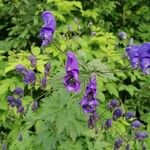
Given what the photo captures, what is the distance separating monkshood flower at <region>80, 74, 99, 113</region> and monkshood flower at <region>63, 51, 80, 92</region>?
56 mm

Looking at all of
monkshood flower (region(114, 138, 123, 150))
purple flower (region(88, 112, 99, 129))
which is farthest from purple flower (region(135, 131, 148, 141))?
purple flower (region(88, 112, 99, 129))

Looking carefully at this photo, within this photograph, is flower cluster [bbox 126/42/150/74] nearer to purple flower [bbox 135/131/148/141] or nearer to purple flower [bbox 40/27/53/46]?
purple flower [bbox 40/27/53/46]

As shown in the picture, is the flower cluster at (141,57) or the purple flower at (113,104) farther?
the purple flower at (113,104)

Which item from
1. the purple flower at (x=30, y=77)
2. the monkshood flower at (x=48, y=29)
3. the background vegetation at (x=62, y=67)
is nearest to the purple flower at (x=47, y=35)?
the monkshood flower at (x=48, y=29)

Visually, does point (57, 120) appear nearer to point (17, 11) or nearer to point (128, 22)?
point (17, 11)

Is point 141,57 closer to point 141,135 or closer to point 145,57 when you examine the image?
point 145,57

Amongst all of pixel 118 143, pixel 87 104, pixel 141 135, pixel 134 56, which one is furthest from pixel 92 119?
pixel 134 56

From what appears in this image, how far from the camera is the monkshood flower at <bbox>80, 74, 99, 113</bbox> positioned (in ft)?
8.14

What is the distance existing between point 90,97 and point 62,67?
19.1 inches

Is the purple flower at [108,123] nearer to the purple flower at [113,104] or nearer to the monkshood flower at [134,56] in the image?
the purple flower at [113,104]

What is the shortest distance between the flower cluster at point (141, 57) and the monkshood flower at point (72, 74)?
13.0 inches

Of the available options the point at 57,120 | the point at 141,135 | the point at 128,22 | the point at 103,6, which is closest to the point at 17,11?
the point at 103,6

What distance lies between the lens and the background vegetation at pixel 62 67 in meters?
2.84

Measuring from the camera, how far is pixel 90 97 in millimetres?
2541
